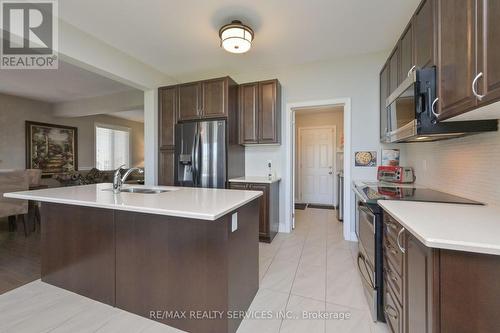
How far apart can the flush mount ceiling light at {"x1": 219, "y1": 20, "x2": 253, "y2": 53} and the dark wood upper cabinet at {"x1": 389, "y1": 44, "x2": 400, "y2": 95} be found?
1.59 meters

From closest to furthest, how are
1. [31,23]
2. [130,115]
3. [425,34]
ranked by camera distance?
[425,34]
[31,23]
[130,115]

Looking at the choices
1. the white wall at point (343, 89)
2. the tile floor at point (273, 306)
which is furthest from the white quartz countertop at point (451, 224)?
the white wall at point (343, 89)

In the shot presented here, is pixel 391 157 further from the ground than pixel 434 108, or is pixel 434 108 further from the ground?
pixel 434 108

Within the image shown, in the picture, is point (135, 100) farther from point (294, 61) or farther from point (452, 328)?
point (452, 328)

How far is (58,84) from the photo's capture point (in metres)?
4.39

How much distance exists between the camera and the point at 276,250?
289 centimetres

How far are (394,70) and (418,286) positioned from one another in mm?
2277

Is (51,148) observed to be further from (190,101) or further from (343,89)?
(343,89)

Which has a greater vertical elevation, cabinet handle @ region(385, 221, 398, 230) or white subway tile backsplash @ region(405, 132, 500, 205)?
white subway tile backsplash @ region(405, 132, 500, 205)

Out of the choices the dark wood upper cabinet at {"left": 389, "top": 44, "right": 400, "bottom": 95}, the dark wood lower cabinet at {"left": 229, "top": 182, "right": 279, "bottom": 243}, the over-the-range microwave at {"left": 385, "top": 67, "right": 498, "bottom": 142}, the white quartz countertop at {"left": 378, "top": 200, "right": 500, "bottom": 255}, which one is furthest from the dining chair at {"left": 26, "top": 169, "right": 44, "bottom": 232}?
the dark wood upper cabinet at {"left": 389, "top": 44, "right": 400, "bottom": 95}

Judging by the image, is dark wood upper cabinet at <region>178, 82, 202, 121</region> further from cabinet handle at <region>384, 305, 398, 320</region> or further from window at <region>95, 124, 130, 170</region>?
window at <region>95, 124, 130, 170</region>

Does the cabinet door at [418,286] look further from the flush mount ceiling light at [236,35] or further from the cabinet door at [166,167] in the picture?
the cabinet door at [166,167]

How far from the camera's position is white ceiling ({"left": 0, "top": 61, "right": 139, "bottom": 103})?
379 cm

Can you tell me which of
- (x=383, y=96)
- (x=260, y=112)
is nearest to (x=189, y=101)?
(x=260, y=112)
